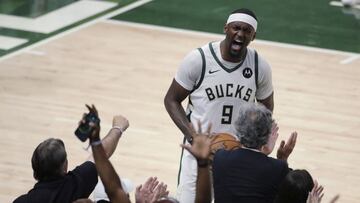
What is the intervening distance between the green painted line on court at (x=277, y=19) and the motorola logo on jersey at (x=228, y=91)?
7142mm

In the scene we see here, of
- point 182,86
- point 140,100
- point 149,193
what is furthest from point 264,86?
point 140,100

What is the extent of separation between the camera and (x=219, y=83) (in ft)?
24.9

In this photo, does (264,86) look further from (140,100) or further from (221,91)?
(140,100)

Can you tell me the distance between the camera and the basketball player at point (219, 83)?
298 inches

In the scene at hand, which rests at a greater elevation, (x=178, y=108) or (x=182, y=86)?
(x=182, y=86)

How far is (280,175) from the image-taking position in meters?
5.93

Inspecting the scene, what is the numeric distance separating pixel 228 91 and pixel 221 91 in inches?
1.9

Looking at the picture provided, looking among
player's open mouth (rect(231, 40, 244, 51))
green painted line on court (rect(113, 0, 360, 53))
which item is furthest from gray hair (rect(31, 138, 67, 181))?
green painted line on court (rect(113, 0, 360, 53))

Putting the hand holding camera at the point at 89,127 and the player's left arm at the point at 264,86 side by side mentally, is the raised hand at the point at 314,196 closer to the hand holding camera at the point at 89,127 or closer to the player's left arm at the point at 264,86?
the hand holding camera at the point at 89,127

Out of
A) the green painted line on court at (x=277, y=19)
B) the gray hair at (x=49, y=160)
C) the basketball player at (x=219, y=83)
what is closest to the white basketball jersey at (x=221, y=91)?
the basketball player at (x=219, y=83)

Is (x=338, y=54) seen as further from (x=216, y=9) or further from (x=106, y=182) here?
(x=106, y=182)

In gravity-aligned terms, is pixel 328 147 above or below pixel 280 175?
below

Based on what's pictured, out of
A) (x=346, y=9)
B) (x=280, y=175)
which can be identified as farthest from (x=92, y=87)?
(x=280, y=175)

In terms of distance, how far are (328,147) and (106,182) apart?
18.8ft
